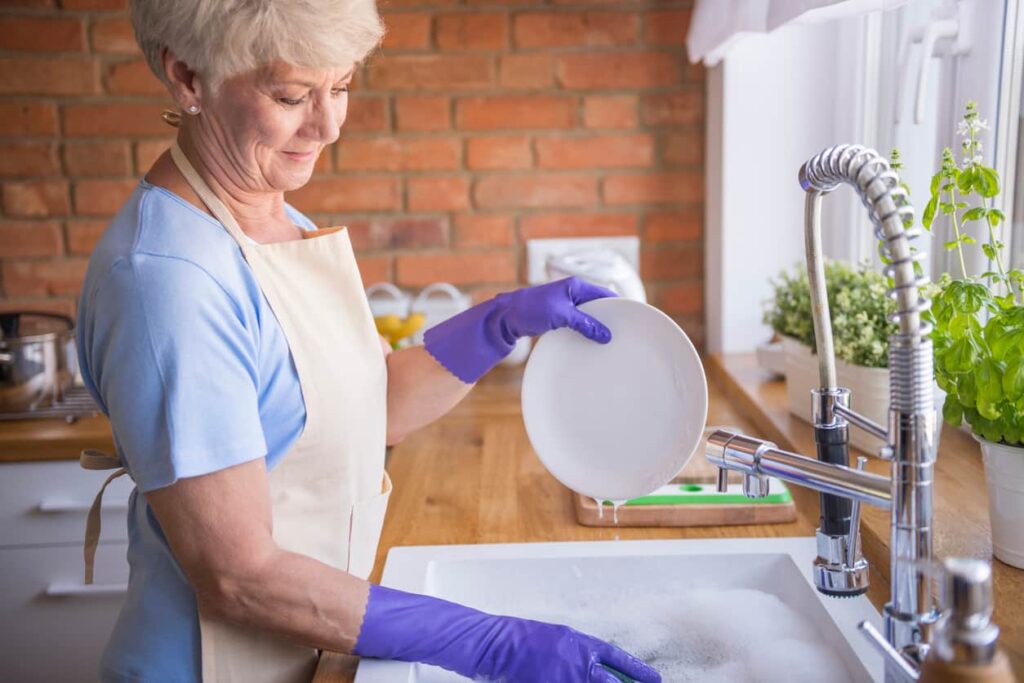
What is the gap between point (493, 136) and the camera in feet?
7.11

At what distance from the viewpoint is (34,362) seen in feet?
6.15

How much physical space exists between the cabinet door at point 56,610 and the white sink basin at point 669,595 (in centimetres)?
85

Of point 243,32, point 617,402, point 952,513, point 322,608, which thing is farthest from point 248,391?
point 952,513

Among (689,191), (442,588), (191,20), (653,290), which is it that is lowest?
(442,588)

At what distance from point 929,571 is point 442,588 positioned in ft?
2.16

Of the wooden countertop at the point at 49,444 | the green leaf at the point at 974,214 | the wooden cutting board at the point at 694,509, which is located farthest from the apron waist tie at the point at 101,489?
the green leaf at the point at 974,214

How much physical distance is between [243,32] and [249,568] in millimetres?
519

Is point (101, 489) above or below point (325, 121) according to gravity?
below

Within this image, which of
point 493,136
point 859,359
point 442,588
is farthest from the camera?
point 493,136

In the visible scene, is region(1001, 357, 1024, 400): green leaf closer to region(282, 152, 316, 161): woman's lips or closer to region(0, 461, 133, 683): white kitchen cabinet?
region(282, 152, 316, 161): woman's lips

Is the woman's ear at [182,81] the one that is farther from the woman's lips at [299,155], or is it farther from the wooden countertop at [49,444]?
the wooden countertop at [49,444]

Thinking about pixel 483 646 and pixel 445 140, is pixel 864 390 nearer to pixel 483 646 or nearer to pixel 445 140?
pixel 483 646

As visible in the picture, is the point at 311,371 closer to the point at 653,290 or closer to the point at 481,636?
the point at 481,636

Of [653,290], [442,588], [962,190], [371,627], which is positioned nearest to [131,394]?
[371,627]
